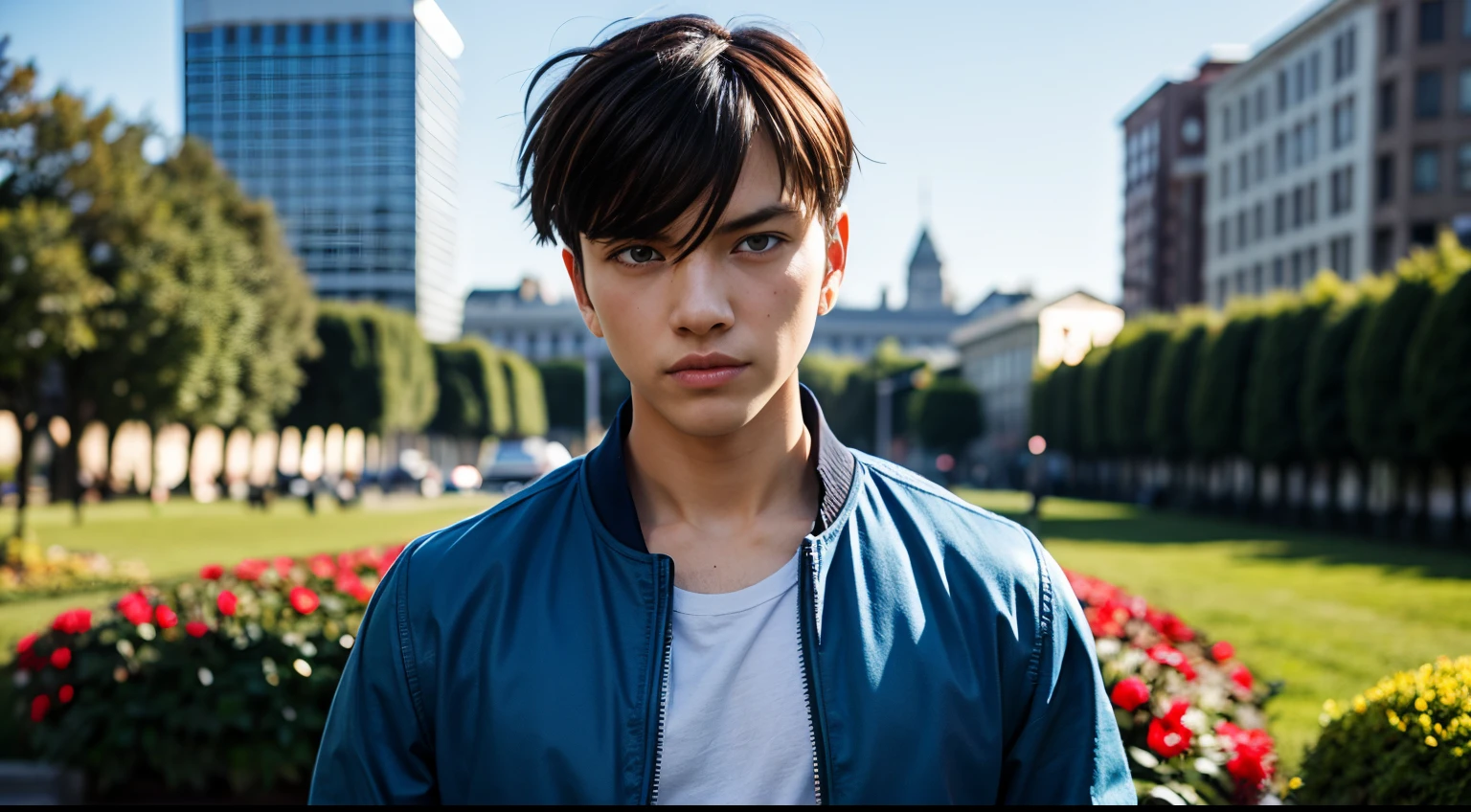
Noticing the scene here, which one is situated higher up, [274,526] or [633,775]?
[633,775]

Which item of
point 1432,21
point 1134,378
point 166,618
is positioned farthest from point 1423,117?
point 166,618

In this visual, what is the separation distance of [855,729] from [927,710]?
0.36 ft

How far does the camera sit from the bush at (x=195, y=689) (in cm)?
596

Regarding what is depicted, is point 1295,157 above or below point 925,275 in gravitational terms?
below

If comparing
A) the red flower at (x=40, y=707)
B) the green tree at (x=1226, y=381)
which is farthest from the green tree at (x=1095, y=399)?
the red flower at (x=40, y=707)

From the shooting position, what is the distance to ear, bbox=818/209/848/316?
2.28m

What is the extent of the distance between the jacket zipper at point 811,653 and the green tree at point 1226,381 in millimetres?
46419

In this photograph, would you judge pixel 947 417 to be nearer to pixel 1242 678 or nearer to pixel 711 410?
pixel 1242 678

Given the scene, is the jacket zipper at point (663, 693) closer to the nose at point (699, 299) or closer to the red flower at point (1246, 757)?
the nose at point (699, 299)

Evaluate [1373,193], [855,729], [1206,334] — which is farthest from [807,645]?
[1373,193]

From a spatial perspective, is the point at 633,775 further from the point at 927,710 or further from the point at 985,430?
the point at 985,430

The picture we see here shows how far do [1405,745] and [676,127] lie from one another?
284cm

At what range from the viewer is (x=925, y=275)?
18538 centimetres

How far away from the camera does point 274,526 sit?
30.9 metres
